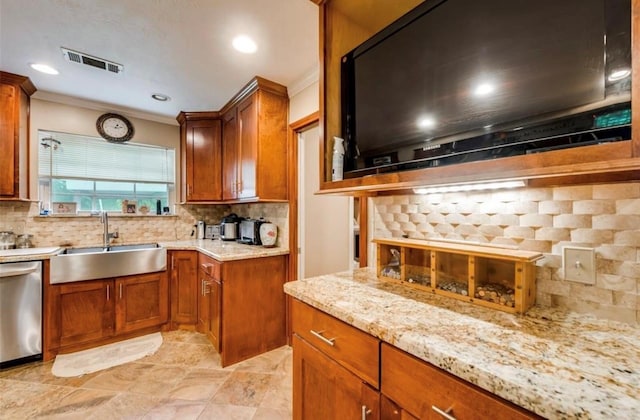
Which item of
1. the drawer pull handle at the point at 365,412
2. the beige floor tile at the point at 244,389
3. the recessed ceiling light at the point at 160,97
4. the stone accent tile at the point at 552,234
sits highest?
the recessed ceiling light at the point at 160,97

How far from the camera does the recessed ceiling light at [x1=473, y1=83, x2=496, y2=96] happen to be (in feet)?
2.71

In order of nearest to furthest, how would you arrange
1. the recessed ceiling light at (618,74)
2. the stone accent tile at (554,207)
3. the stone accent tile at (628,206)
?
the recessed ceiling light at (618,74), the stone accent tile at (628,206), the stone accent tile at (554,207)

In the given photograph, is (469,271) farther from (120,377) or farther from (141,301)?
(141,301)

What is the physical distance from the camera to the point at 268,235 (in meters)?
2.48

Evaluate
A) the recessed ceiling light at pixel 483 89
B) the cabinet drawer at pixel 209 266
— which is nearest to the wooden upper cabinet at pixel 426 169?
the recessed ceiling light at pixel 483 89

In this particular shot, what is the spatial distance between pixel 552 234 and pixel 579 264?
0.38 ft

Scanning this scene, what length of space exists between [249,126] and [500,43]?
2.03 m

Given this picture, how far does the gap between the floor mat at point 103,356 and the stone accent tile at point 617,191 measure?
3.07m

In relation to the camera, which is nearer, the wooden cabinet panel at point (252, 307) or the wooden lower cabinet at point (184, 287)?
the wooden cabinet panel at point (252, 307)

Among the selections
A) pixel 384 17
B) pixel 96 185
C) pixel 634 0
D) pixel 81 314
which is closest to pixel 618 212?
pixel 634 0

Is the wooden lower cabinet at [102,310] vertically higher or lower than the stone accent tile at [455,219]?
lower

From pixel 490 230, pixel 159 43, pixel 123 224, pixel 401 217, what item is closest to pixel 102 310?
pixel 123 224

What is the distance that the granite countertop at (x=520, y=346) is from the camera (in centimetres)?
49

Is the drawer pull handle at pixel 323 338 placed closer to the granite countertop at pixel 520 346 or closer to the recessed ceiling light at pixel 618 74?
the granite countertop at pixel 520 346
